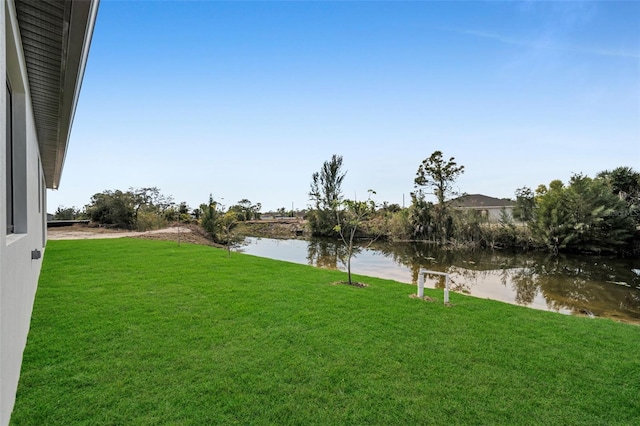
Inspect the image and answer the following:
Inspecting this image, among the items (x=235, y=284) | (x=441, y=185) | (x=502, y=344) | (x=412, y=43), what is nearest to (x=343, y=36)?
(x=412, y=43)

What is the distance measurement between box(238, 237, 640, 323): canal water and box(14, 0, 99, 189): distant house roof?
27.9 feet

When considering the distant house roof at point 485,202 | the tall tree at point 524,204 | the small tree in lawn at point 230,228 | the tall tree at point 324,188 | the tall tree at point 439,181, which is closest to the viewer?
the small tree in lawn at point 230,228

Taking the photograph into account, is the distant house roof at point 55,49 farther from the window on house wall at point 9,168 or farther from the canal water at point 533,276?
the canal water at point 533,276

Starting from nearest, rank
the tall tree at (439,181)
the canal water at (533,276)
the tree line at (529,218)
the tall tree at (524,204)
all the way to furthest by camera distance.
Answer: the canal water at (533,276) → the tree line at (529,218) → the tall tree at (524,204) → the tall tree at (439,181)

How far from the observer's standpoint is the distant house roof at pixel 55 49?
2.11 m

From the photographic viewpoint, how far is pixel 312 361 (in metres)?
3.04

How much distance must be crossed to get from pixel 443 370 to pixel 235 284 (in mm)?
4489

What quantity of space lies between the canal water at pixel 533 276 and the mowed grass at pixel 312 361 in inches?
118

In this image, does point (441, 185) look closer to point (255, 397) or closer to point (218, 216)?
point (218, 216)

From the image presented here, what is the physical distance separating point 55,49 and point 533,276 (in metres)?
13.1

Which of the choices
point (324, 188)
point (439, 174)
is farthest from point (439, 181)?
point (324, 188)

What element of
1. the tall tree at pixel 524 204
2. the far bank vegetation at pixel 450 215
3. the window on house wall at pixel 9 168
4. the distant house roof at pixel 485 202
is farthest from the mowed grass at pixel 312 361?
the distant house roof at pixel 485 202

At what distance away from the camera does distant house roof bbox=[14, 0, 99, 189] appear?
2.11 m

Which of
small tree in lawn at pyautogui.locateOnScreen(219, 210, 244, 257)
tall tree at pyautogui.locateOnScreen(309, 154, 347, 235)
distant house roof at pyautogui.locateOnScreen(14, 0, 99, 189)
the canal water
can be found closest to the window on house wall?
distant house roof at pyautogui.locateOnScreen(14, 0, 99, 189)
